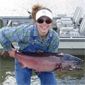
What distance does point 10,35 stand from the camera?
16.6 ft

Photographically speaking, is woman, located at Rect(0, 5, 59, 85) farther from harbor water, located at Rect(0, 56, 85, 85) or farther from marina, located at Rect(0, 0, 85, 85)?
harbor water, located at Rect(0, 56, 85, 85)

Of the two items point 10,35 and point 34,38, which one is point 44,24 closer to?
point 34,38

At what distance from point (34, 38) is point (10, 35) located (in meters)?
0.29

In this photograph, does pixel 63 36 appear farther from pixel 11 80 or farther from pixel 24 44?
pixel 24 44

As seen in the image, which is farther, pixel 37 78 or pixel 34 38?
pixel 37 78

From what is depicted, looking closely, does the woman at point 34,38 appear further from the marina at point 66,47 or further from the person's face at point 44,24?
the marina at point 66,47

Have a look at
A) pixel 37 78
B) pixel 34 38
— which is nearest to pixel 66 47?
pixel 37 78

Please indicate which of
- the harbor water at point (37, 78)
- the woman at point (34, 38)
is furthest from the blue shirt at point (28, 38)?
the harbor water at point (37, 78)

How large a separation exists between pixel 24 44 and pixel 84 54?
5269 mm

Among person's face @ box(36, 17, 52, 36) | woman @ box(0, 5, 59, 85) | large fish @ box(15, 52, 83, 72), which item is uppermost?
person's face @ box(36, 17, 52, 36)

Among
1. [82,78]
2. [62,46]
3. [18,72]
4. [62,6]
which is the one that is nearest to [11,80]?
[82,78]

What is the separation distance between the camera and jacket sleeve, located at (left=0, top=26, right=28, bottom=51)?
5.05 metres

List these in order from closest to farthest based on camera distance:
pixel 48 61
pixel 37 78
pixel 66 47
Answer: pixel 48 61 → pixel 37 78 → pixel 66 47

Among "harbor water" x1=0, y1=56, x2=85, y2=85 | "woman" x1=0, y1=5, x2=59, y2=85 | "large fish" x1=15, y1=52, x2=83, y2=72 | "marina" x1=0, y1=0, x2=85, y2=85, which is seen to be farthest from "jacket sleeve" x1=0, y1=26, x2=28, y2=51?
"harbor water" x1=0, y1=56, x2=85, y2=85
